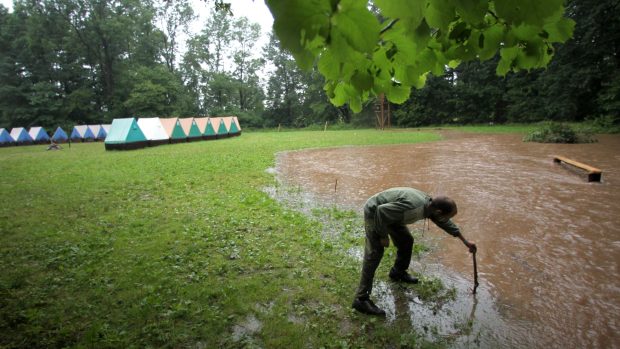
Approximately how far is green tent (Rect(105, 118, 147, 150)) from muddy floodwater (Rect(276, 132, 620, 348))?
13839 millimetres

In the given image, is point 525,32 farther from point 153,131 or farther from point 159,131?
point 159,131

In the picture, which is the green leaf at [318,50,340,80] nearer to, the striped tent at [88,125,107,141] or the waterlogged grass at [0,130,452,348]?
the waterlogged grass at [0,130,452,348]

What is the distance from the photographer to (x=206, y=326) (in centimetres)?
341

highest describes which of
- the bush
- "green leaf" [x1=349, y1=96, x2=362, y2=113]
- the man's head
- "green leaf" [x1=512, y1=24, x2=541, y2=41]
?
"green leaf" [x1=512, y1=24, x2=541, y2=41]

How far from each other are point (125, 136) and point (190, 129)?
20.5 ft

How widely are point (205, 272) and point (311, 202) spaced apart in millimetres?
3907

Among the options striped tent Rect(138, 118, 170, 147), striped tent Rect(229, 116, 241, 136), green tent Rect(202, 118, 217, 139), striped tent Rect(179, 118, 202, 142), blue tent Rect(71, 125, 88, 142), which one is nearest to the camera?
striped tent Rect(138, 118, 170, 147)

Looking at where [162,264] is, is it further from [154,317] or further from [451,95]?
[451,95]

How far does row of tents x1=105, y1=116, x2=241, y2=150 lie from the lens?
2092 centimetres

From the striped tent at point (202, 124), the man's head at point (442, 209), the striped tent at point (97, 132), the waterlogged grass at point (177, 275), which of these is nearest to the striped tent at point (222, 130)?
the striped tent at point (202, 124)

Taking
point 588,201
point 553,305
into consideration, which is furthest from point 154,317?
point 588,201

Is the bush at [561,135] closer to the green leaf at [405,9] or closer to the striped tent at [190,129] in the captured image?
the green leaf at [405,9]

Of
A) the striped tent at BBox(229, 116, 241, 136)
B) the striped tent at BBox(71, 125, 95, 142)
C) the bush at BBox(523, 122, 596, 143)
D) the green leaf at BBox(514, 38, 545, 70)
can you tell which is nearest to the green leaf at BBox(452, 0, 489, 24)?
the green leaf at BBox(514, 38, 545, 70)

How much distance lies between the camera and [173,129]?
24.9 m
